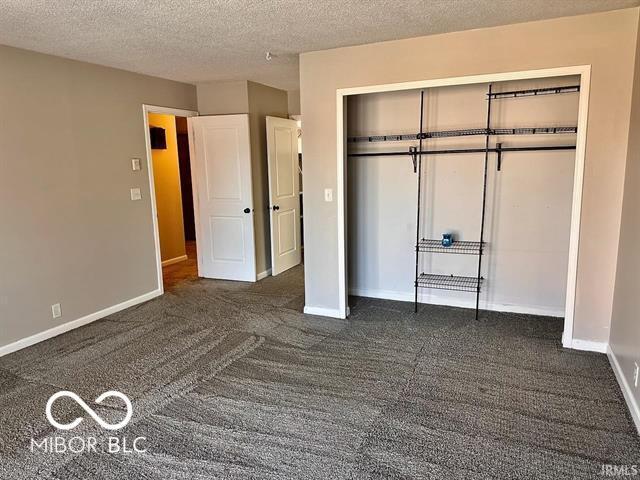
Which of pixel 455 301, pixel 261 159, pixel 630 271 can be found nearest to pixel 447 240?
pixel 455 301

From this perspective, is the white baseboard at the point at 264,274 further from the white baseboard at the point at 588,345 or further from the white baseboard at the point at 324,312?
the white baseboard at the point at 588,345

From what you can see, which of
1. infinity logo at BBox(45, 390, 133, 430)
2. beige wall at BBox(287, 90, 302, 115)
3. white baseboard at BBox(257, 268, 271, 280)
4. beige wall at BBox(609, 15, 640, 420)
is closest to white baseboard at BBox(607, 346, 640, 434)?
beige wall at BBox(609, 15, 640, 420)

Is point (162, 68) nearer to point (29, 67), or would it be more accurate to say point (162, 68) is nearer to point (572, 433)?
point (29, 67)

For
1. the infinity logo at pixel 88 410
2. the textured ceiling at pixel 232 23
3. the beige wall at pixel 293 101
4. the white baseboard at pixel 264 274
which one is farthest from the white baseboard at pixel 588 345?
the beige wall at pixel 293 101

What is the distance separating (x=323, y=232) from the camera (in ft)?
13.6

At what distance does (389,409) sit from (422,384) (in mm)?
399

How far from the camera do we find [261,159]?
5562mm

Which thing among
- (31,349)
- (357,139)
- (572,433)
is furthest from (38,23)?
(572,433)

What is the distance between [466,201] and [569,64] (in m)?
1.46

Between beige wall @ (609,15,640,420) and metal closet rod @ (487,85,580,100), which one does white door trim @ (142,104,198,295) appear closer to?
metal closet rod @ (487,85,580,100)

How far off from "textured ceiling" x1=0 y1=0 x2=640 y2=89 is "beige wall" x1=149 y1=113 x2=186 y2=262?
7.56 ft

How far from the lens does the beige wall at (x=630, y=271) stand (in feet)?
8.68

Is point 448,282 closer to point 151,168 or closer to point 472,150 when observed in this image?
point 472,150

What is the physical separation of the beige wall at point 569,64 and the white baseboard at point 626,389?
0.85ft
